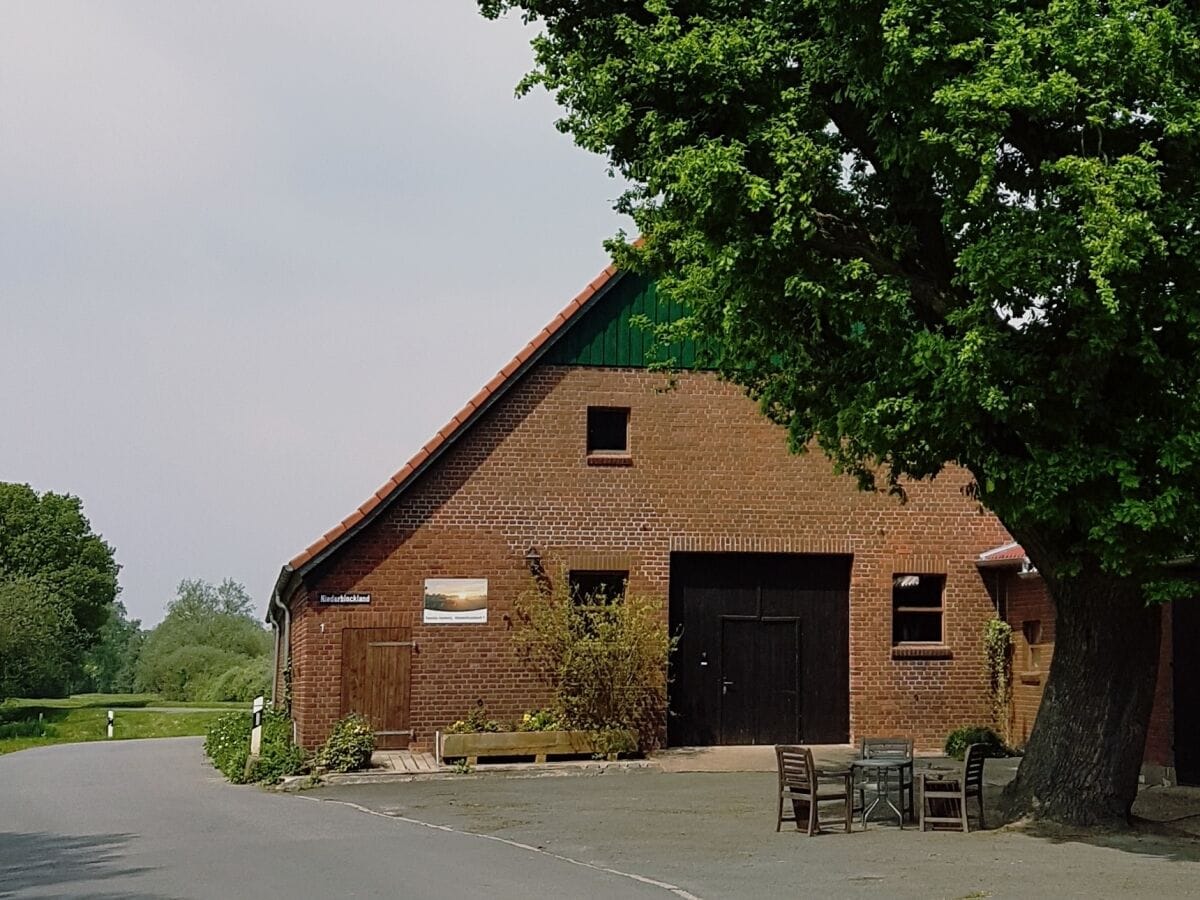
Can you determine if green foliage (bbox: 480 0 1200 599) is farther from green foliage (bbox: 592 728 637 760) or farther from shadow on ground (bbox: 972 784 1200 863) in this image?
green foliage (bbox: 592 728 637 760)

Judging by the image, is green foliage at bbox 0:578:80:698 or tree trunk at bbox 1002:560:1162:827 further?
green foliage at bbox 0:578:80:698

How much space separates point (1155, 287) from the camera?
11.9 meters

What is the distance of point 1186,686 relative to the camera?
739 inches

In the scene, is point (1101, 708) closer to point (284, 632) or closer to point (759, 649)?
point (759, 649)

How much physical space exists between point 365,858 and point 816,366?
20.7 feet

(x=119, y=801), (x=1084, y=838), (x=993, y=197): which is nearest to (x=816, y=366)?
(x=993, y=197)

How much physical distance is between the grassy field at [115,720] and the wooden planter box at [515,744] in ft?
65.1

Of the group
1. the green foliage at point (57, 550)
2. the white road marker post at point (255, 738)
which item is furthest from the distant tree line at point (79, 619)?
the white road marker post at point (255, 738)

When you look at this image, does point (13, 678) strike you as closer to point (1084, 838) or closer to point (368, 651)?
point (368, 651)

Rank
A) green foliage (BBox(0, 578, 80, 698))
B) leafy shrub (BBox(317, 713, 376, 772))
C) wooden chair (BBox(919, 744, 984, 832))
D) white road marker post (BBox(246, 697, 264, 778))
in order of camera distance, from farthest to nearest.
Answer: green foliage (BBox(0, 578, 80, 698)), white road marker post (BBox(246, 697, 264, 778)), leafy shrub (BBox(317, 713, 376, 772)), wooden chair (BBox(919, 744, 984, 832))

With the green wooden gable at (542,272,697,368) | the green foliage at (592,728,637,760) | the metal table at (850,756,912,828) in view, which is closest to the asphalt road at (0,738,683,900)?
the metal table at (850,756,912,828)

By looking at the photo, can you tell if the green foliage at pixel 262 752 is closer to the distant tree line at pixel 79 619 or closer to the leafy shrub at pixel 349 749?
the leafy shrub at pixel 349 749

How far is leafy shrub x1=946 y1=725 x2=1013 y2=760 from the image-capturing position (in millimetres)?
22719

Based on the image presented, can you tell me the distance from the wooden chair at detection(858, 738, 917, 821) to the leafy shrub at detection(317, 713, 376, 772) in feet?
26.2
